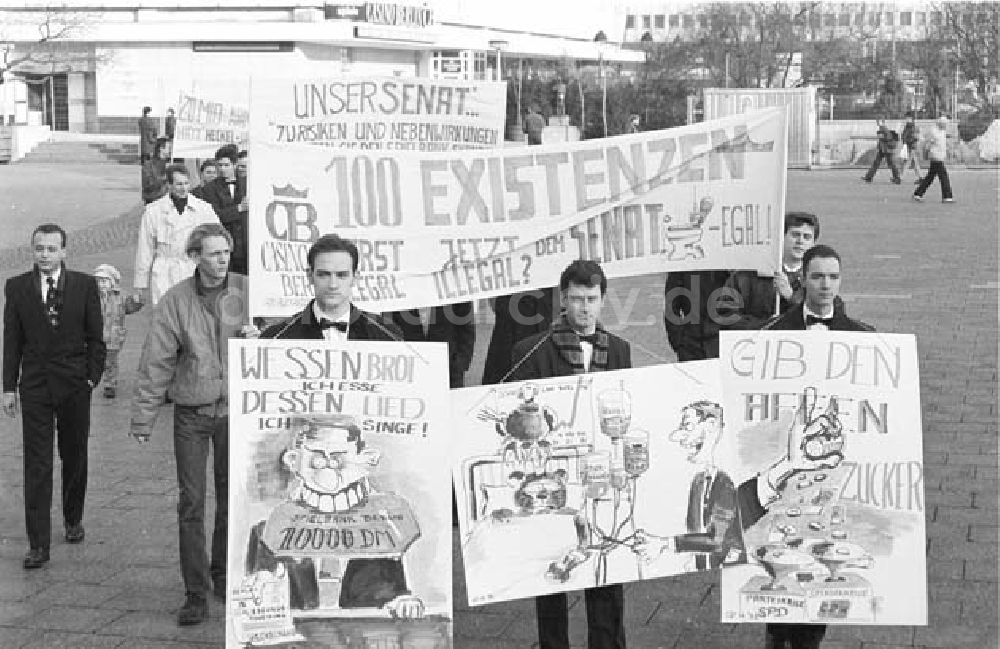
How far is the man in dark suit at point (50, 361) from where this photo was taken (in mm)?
8133

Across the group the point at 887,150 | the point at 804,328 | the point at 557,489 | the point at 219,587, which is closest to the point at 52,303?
the point at 219,587

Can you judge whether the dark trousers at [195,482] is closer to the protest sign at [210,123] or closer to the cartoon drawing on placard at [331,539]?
the cartoon drawing on placard at [331,539]

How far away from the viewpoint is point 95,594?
7480 mm

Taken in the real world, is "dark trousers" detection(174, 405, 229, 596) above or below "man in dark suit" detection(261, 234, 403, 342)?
below

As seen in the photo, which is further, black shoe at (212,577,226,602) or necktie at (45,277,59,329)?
necktie at (45,277,59,329)

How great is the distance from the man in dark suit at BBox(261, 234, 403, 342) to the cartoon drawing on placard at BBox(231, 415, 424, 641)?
1.93ft

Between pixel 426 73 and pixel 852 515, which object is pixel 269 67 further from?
pixel 852 515

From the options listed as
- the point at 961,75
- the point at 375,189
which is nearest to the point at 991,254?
the point at 375,189

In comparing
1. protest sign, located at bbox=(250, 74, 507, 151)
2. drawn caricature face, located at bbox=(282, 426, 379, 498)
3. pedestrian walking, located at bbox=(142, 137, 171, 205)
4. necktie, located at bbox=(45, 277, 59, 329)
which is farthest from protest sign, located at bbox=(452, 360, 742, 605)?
pedestrian walking, located at bbox=(142, 137, 171, 205)

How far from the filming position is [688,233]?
8406mm

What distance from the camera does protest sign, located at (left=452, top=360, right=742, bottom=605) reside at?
5.88 m

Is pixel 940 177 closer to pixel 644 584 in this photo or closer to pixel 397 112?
pixel 397 112

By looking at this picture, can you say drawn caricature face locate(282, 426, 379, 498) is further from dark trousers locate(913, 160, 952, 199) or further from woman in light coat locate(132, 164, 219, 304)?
dark trousers locate(913, 160, 952, 199)

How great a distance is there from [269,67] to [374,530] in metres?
56.0
